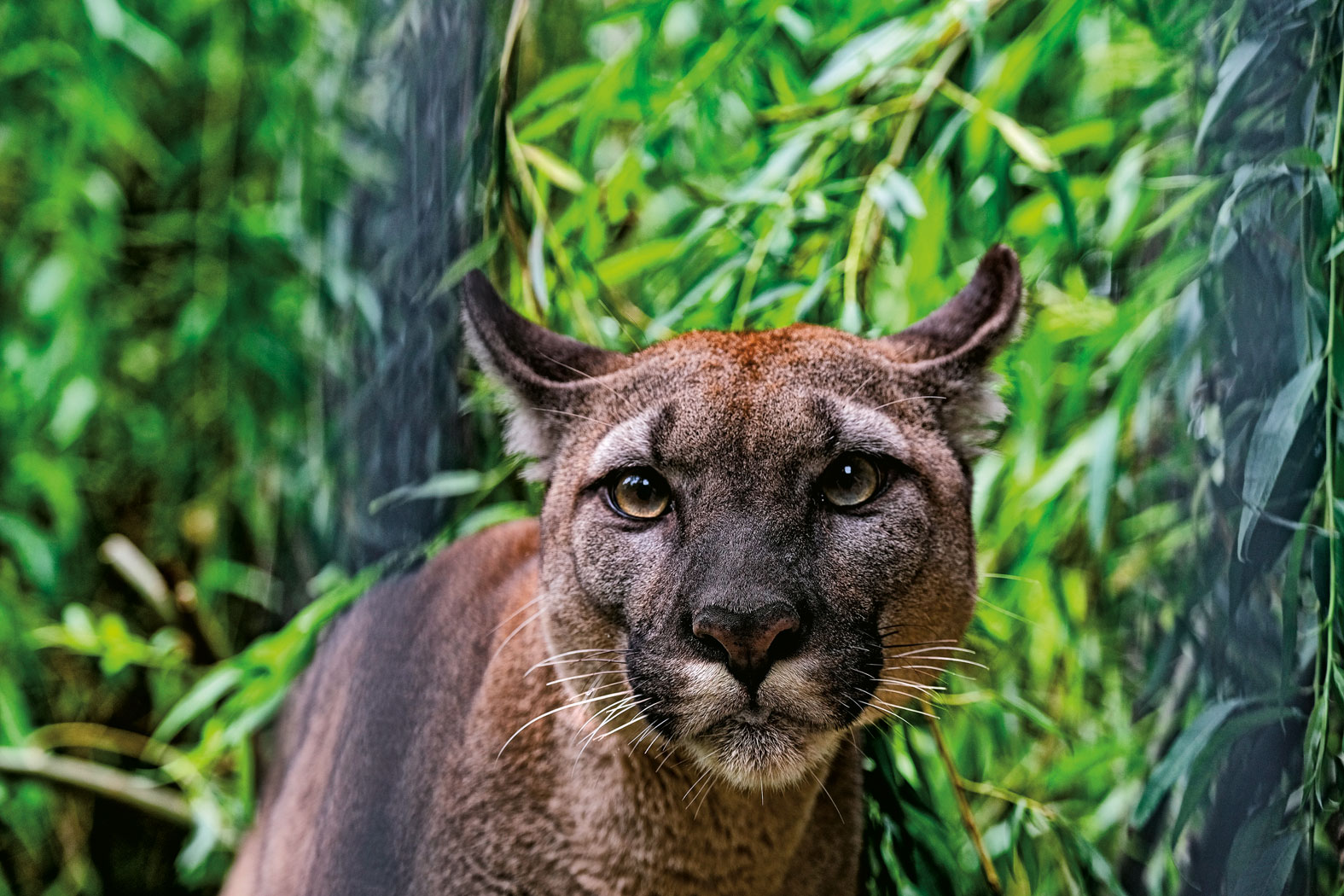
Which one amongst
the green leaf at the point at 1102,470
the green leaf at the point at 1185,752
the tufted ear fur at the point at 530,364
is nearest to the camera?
the green leaf at the point at 1185,752

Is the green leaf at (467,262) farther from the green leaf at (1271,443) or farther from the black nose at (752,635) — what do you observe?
the green leaf at (1271,443)

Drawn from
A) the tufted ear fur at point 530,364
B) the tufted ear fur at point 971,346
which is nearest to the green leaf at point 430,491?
the tufted ear fur at point 530,364

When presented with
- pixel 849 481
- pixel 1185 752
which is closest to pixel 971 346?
pixel 849 481

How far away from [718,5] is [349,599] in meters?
1.67

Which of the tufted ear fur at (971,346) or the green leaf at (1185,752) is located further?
the tufted ear fur at (971,346)

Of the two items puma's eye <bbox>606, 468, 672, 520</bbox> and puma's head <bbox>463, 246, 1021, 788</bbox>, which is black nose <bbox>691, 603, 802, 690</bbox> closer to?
puma's head <bbox>463, 246, 1021, 788</bbox>

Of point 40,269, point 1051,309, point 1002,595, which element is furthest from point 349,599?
point 40,269

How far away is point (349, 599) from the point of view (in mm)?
2219

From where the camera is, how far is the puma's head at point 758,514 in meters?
1.70

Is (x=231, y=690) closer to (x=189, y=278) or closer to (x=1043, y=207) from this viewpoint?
(x=189, y=278)

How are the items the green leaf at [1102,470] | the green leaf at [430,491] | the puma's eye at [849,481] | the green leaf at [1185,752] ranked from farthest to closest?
the green leaf at [1102,470] < the puma's eye at [849,481] < the green leaf at [1185,752] < the green leaf at [430,491]

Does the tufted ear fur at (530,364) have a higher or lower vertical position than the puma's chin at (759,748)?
higher

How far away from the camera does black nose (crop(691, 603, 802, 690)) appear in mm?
1619

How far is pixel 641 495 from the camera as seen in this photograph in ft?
6.31
